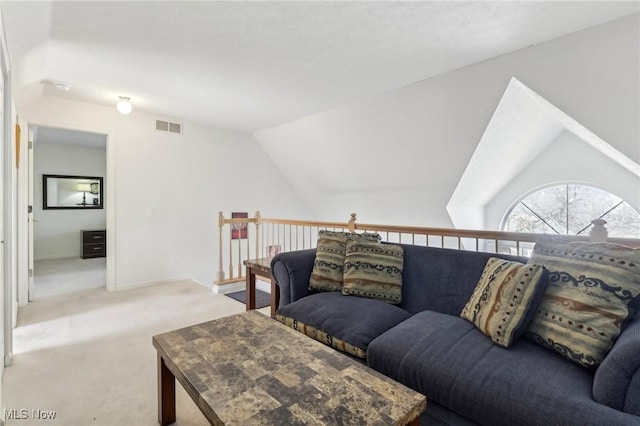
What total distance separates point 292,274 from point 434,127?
245 cm

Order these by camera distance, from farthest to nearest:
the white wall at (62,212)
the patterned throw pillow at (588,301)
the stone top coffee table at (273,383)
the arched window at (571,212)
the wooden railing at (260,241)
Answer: the white wall at (62,212), the arched window at (571,212), the wooden railing at (260,241), the patterned throw pillow at (588,301), the stone top coffee table at (273,383)

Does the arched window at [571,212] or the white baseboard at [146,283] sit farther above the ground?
the arched window at [571,212]

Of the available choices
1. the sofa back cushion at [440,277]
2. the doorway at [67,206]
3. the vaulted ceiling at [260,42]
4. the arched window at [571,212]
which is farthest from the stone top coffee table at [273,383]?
the arched window at [571,212]

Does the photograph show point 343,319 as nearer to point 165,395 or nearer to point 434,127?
point 165,395

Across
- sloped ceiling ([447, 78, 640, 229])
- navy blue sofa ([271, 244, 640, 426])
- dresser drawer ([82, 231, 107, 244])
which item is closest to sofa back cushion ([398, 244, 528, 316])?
navy blue sofa ([271, 244, 640, 426])

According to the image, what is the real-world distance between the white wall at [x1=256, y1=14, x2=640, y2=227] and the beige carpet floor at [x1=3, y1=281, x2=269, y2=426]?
8.61ft

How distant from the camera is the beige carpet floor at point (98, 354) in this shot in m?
1.73

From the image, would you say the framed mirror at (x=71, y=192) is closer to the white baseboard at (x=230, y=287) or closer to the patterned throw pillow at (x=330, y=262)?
the white baseboard at (x=230, y=287)

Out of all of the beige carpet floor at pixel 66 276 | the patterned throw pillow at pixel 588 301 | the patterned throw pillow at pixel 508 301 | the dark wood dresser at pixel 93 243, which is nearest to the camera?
the patterned throw pillow at pixel 588 301

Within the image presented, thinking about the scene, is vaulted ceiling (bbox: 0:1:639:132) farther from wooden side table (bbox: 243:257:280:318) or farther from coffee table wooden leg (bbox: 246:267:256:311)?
coffee table wooden leg (bbox: 246:267:256:311)

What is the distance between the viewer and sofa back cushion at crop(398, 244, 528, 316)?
76.0 inches

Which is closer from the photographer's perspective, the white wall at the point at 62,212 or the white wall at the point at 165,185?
the white wall at the point at 165,185

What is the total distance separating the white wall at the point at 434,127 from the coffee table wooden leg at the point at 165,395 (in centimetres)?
321

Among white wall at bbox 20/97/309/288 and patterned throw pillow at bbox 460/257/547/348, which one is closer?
patterned throw pillow at bbox 460/257/547/348
